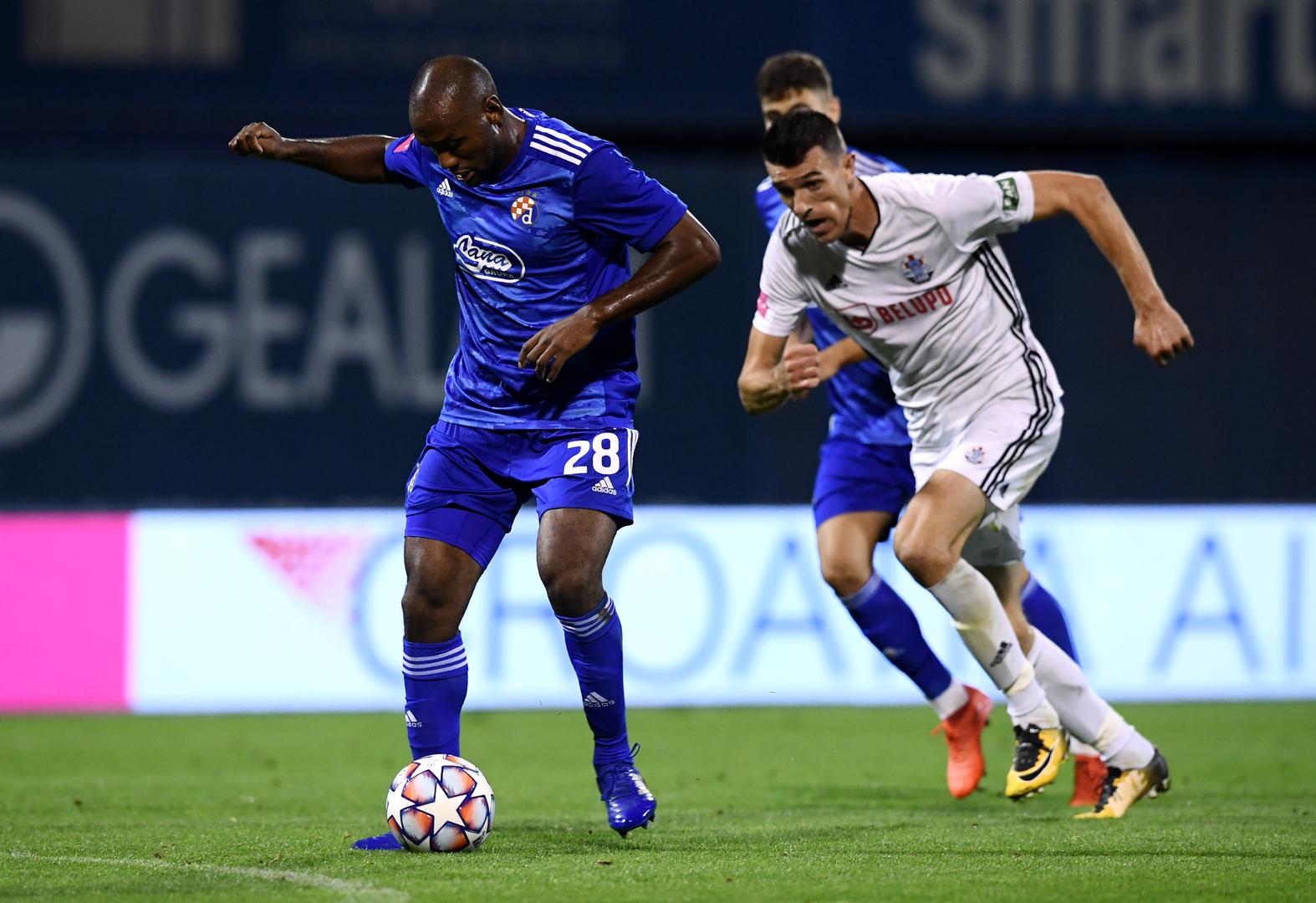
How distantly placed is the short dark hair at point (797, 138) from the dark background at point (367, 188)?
546 centimetres

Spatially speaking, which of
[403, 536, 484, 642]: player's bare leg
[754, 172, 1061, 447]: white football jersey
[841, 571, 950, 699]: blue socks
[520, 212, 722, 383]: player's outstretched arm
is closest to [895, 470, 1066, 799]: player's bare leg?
[754, 172, 1061, 447]: white football jersey

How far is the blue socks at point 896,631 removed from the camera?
19.3 feet

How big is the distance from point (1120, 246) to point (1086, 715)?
1.28 metres

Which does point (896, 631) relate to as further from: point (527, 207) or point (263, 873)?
point (263, 873)

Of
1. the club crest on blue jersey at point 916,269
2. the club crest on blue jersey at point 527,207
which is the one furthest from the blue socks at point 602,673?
the club crest on blue jersey at point 916,269

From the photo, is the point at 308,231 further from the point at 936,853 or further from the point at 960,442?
the point at 936,853

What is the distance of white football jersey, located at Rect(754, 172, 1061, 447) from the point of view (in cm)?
505

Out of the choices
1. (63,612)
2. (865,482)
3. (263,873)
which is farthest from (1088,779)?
(63,612)

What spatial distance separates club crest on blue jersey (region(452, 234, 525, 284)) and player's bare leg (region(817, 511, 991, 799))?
64.9 inches

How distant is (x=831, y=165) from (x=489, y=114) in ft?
2.98

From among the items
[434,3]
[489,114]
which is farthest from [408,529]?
[434,3]

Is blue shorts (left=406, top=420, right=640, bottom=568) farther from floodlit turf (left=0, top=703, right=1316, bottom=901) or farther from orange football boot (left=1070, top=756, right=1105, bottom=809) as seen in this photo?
orange football boot (left=1070, top=756, right=1105, bottom=809)

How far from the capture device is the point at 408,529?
4691mm

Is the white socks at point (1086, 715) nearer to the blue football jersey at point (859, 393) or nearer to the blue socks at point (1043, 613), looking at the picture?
the blue socks at point (1043, 613)
